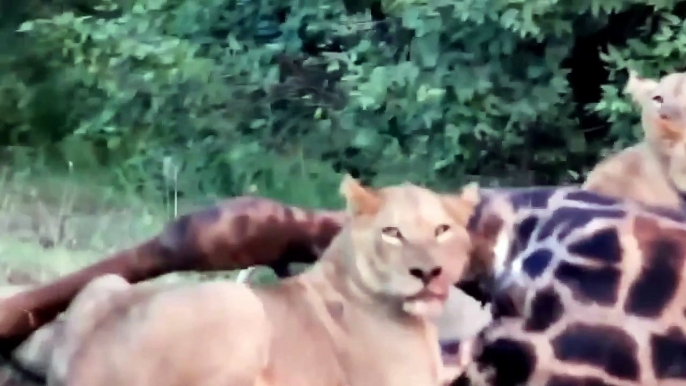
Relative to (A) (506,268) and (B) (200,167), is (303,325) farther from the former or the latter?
(B) (200,167)

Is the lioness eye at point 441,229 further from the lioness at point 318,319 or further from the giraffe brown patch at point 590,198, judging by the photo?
the giraffe brown patch at point 590,198

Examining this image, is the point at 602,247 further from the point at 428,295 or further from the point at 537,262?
the point at 428,295

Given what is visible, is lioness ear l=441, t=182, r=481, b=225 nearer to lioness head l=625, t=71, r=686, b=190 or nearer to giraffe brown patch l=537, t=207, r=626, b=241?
giraffe brown patch l=537, t=207, r=626, b=241

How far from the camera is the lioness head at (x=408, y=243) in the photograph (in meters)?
0.51

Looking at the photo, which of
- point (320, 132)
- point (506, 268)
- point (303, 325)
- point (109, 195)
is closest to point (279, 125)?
point (320, 132)

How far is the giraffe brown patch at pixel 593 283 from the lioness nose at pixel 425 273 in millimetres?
186

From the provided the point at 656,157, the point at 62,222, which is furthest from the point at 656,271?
the point at 62,222

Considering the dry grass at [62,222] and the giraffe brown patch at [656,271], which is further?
the dry grass at [62,222]

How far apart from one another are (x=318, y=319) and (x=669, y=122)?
0.36 m

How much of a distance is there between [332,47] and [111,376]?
643 millimetres

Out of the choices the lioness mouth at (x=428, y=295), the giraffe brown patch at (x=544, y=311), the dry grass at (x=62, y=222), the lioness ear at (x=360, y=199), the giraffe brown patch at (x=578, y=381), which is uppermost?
the lioness ear at (x=360, y=199)

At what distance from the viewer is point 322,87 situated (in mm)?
1076

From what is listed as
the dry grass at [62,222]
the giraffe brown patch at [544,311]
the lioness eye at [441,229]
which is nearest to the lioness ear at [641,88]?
the giraffe brown patch at [544,311]

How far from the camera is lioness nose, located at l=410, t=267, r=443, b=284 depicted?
50cm
